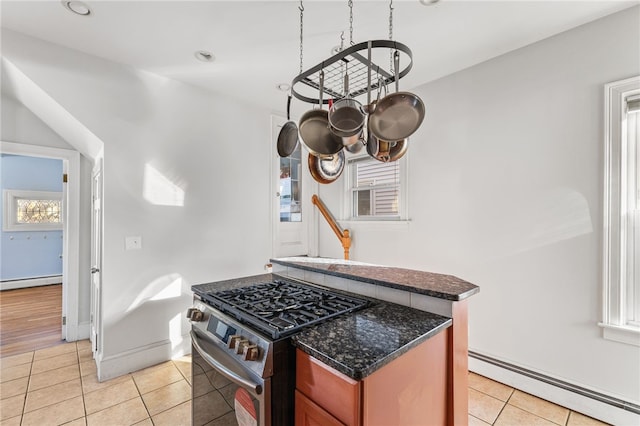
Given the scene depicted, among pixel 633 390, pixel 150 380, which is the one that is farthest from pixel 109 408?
pixel 633 390

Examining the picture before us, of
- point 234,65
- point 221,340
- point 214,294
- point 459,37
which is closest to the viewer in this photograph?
point 221,340

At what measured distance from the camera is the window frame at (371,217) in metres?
3.02

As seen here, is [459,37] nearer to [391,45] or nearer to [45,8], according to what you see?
[391,45]

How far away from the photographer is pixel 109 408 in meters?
1.99

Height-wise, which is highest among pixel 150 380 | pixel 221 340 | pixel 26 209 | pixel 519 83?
pixel 519 83

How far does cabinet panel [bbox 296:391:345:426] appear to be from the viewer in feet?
3.05

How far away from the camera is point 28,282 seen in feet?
17.5

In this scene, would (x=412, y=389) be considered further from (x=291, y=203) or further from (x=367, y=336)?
(x=291, y=203)

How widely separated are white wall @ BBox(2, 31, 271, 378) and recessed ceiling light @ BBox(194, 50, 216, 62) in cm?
17

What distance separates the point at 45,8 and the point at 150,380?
9.14ft

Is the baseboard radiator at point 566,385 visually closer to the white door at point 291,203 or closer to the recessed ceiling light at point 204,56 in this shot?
the white door at point 291,203

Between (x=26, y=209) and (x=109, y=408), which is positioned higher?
(x=26, y=209)

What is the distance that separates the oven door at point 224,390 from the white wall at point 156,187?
4.52 feet

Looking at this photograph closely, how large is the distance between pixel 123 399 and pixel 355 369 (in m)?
2.20
